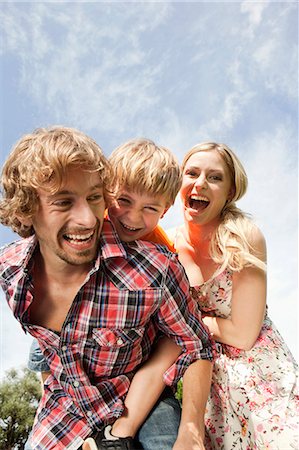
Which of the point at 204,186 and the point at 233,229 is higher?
the point at 204,186

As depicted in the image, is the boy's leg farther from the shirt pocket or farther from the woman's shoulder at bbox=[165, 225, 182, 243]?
the woman's shoulder at bbox=[165, 225, 182, 243]

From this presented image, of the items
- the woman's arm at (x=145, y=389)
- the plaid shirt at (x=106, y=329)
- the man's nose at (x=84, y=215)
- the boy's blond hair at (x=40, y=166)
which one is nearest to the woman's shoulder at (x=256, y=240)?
the plaid shirt at (x=106, y=329)

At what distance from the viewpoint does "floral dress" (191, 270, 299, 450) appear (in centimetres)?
287

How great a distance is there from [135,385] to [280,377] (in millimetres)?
1009

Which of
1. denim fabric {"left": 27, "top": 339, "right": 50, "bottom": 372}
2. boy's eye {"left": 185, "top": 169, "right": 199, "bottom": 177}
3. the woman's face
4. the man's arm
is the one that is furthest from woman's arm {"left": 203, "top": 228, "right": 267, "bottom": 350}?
denim fabric {"left": 27, "top": 339, "right": 50, "bottom": 372}

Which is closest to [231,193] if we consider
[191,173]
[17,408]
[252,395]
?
[191,173]

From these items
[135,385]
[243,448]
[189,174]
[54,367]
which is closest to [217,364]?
[243,448]

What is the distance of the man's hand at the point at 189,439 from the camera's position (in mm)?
2396

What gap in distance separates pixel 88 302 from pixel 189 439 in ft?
2.68

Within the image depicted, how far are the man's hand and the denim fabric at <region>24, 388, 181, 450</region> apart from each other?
79mm

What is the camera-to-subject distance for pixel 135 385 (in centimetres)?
257

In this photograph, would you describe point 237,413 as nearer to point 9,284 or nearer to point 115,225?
point 115,225

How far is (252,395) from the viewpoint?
297 cm

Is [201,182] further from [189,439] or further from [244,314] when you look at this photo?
[189,439]
